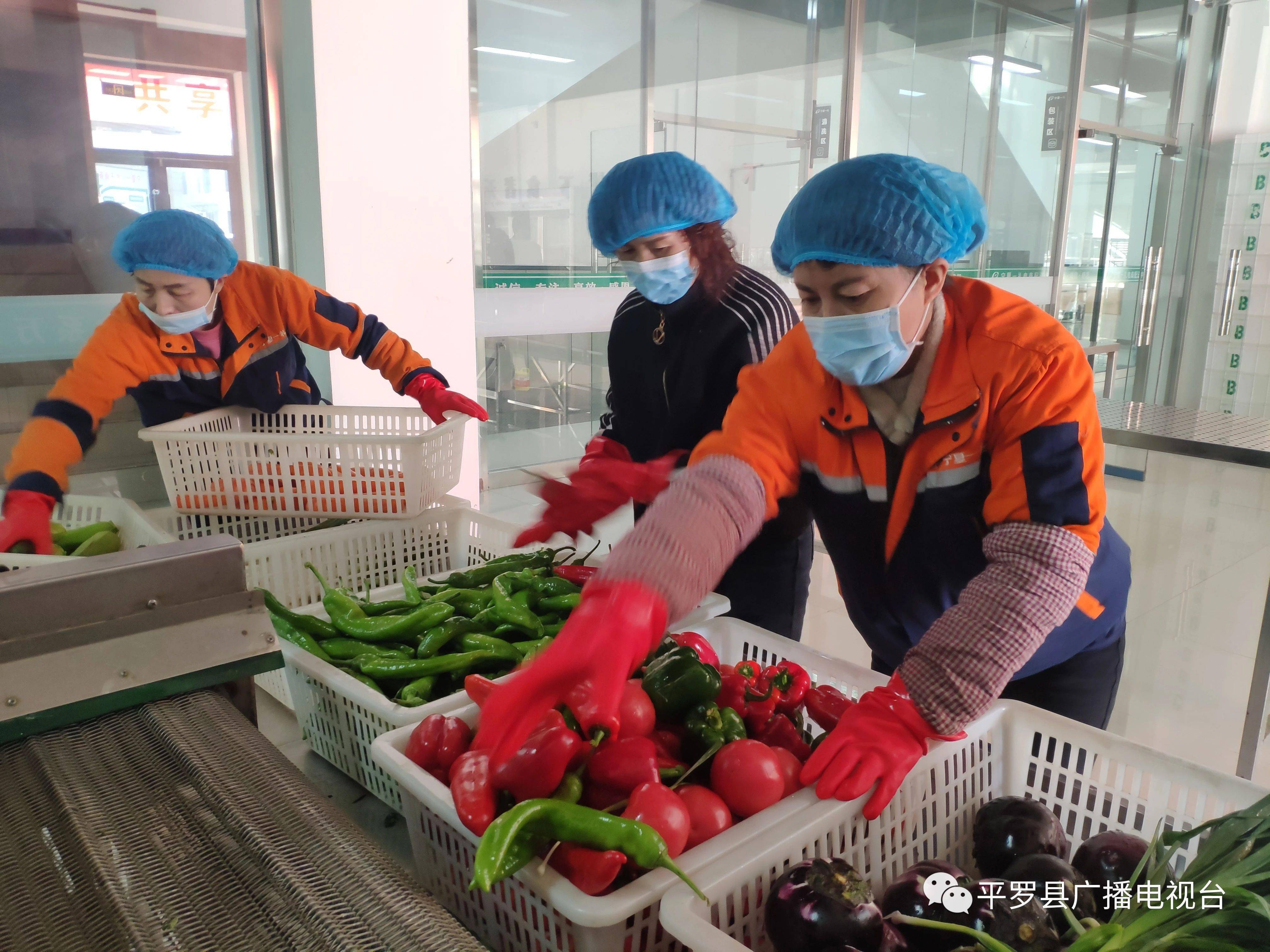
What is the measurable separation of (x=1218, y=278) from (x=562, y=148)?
6.16 meters

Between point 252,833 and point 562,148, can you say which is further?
point 562,148

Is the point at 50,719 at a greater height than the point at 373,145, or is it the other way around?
the point at 373,145

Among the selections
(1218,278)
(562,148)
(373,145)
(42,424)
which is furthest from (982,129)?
(42,424)

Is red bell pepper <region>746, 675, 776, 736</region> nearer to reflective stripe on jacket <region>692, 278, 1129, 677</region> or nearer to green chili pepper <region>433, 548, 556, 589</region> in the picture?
reflective stripe on jacket <region>692, 278, 1129, 677</region>

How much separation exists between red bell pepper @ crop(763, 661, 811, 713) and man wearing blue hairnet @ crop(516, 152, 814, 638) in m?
0.55

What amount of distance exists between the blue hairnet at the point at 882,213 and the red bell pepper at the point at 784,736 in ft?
2.06

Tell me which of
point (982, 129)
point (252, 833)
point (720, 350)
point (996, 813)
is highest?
point (982, 129)

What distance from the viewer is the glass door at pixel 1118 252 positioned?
278 inches

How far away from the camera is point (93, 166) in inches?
101

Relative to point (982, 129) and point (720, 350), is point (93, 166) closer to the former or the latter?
point (720, 350)

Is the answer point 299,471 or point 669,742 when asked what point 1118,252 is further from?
point 669,742

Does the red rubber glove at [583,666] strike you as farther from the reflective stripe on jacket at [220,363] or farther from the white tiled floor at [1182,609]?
the reflective stripe on jacket at [220,363]

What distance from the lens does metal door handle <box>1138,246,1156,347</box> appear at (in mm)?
7707

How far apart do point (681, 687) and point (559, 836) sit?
32cm
